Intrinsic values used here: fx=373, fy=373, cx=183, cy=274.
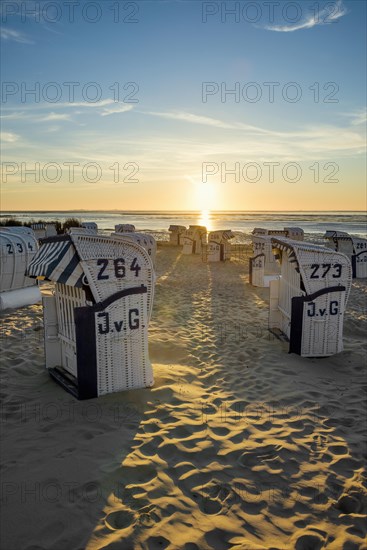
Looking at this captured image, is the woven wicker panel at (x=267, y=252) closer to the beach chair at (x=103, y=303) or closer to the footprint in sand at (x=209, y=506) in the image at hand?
the beach chair at (x=103, y=303)

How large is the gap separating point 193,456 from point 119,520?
4.05 ft

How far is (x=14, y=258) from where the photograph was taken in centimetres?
1181

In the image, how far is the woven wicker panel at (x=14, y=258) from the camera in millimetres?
11648

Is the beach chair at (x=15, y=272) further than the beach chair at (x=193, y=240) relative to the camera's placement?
No

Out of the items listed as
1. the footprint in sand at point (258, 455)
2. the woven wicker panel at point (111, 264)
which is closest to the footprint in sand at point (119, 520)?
the footprint in sand at point (258, 455)

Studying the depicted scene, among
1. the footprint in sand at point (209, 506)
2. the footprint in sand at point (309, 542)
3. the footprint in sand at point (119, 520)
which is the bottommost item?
the footprint in sand at point (309, 542)

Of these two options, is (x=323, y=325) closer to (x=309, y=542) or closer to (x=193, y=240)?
(x=309, y=542)

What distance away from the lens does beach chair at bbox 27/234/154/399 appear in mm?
5391

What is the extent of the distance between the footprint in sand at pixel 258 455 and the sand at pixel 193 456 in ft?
0.04

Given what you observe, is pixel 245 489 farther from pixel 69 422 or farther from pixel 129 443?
pixel 69 422

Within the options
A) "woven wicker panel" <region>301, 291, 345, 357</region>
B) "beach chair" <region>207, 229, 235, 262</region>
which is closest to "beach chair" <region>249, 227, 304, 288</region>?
"beach chair" <region>207, 229, 235, 262</region>

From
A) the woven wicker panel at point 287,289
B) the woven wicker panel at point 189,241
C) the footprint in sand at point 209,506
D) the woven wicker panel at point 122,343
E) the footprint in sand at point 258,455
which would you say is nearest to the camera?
the footprint in sand at point 209,506

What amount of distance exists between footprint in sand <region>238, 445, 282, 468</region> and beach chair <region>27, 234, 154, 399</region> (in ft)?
6.98

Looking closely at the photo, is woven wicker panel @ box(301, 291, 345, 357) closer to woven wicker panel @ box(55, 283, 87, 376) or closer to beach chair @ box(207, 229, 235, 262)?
woven wicker panel @ box(55, 283, 87, 376)
